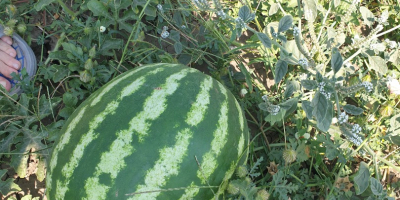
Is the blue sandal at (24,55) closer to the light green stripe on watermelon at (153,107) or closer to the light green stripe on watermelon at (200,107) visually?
the light green stripe on watermelon at (153,107)

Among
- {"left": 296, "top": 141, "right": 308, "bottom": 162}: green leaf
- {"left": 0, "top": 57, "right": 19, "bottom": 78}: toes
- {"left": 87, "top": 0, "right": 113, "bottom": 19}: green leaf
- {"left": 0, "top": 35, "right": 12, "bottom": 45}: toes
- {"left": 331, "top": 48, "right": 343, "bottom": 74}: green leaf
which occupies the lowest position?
{"left": 296, "top": 141, "right": 308, "bottom": 162}: green leaf

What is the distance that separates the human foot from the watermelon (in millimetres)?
1231

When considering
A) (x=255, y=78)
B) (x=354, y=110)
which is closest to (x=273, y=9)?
(x=255, y=78)

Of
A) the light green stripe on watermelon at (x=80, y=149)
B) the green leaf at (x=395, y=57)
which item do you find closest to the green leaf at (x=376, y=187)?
the green leaf at (x=395, y=57)

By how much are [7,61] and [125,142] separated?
1.68 metres

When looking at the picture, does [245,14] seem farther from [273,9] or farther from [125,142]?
[125,142]

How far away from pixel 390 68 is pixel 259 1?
1192 millimetres

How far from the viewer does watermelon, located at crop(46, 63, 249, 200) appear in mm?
1428

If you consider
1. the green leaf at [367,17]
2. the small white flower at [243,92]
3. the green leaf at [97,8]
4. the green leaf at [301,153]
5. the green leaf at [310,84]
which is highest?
the green leaf at [367,17]

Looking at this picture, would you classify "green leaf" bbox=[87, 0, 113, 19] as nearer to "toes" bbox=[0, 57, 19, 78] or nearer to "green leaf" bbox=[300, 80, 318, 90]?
"toes" bbox=[0, 57, 19, 78]

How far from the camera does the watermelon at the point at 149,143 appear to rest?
1.43 meters

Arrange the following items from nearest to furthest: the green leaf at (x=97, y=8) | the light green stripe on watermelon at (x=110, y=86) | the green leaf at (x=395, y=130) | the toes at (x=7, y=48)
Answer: the light green stripe on watermelon at (x=110, y=86) → the green leaf at (x=395, y=130) → the green leaf at (x=97, y=8) → the toes at (x=7, y=48)

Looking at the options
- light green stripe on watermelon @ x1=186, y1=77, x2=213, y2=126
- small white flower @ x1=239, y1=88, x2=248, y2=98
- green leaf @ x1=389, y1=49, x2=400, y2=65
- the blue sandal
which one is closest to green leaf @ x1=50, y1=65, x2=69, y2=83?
the blue sandal

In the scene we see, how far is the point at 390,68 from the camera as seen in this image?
2643 mm
